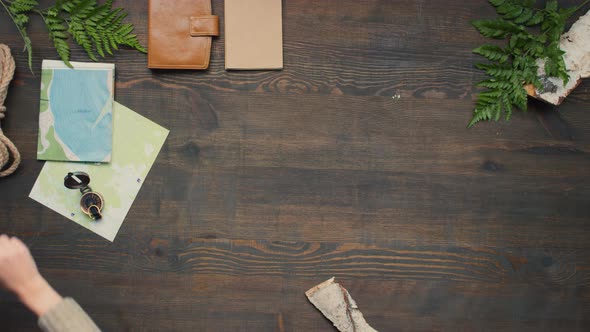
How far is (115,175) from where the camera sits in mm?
1707

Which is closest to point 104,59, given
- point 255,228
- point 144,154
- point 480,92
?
point 144,154

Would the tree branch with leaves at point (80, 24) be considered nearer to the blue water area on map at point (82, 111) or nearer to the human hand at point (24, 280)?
the blue water area on map at point (82, 111)

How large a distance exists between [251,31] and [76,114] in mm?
746

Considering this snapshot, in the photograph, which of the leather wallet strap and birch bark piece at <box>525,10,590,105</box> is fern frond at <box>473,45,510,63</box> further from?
the leather wallet strap

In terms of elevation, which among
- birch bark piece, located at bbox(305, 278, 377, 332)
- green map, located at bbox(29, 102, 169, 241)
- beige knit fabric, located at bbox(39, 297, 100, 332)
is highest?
green map, located at bbox(29, 102, 169, 241)

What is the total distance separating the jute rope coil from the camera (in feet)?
5.36

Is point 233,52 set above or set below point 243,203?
above

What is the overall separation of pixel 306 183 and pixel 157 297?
2.41ft

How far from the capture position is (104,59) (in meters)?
1.71

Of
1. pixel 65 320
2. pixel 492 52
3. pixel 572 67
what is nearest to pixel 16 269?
pixel 65 320

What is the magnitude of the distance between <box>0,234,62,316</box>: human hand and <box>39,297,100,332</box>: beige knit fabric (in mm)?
31

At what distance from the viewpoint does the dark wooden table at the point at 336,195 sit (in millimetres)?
1714

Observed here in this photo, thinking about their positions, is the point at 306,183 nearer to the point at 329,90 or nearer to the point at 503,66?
the point at 329,90

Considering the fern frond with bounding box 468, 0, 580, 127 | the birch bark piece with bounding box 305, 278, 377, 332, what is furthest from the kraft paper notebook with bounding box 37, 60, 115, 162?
the fern frond with bounding box 468, 0, 580, 127
